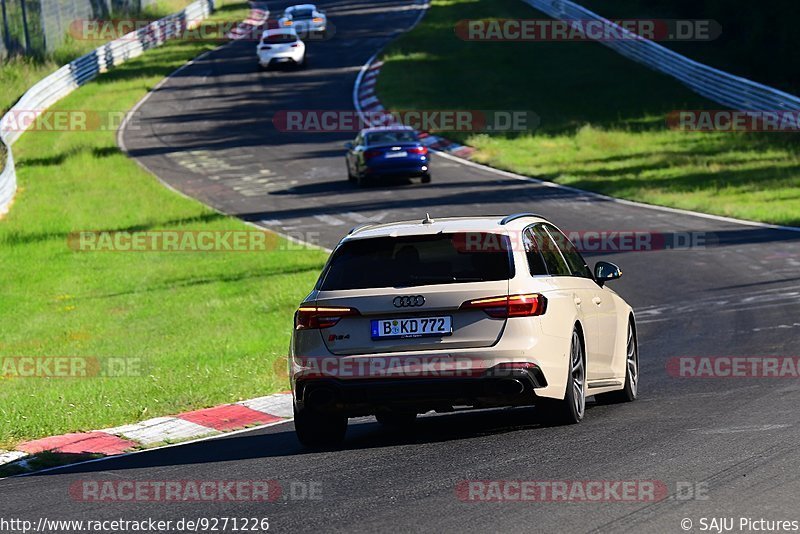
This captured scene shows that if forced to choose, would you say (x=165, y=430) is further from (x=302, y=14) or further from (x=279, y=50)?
(x=302, y=14)

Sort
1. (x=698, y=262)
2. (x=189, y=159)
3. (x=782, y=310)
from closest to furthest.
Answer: (x=782, y=310) < (x=698, y=262) < (x=189, y=159)

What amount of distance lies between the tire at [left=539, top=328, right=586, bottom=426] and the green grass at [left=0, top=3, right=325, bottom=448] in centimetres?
399

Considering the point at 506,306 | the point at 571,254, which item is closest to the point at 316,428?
the point at 506,306

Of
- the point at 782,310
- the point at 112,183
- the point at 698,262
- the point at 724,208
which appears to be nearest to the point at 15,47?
the point at 112,183

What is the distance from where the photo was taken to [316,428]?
9.53 metres

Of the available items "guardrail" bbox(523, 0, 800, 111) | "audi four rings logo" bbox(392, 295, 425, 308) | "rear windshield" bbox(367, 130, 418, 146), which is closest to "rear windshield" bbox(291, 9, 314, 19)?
"guardrail" bbox(523, 0, 800, 111)

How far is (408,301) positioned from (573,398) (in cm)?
146

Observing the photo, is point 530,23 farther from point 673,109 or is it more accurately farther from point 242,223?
point 242,223

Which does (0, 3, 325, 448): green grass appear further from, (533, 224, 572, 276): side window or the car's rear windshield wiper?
(533, 224, 572, 276): side window

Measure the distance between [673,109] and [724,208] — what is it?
13923 millimetres

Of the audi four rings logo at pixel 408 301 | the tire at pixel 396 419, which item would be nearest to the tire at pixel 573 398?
the audi four rings logo at pixel 408 301

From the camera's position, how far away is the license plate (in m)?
8.91

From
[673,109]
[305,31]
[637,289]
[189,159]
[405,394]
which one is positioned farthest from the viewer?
[305,31]

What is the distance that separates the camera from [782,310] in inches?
658
